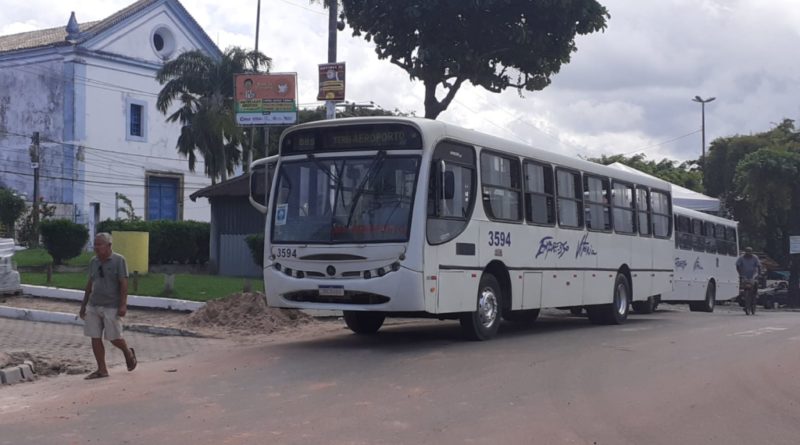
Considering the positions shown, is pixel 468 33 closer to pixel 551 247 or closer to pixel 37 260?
pixel 551 247

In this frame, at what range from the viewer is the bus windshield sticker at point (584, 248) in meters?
17.2

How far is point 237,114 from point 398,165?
33.5 feet

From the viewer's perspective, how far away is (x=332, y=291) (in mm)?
12680

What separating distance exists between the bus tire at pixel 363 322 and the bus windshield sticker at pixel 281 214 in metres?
2.20

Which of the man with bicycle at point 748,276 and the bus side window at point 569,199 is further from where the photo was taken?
the man with bicycle at point 748,276

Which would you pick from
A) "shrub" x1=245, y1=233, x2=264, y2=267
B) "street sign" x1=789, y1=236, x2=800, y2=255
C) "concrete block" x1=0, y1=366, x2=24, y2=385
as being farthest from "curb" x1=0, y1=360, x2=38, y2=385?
"street sign" x1=789, y1=236, x2=800, y2=255

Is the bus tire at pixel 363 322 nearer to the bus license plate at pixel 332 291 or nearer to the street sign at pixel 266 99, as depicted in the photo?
the bus license plate at pixel 332 291

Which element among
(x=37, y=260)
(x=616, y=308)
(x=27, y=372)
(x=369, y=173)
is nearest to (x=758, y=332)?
(x=616, y=308)

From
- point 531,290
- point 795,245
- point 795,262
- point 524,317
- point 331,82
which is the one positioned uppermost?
point 331,82

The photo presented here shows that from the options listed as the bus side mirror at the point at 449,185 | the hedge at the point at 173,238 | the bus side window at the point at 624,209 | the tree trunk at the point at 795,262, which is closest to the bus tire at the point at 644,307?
the bus side window at the point at 624,209

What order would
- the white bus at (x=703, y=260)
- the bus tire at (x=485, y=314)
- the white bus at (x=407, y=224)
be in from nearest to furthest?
the white bus at (x=407, y=224), the bus tire at (x=485, y=314), the white bus at (x=703, y=260)

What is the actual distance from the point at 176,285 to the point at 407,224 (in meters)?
10.2

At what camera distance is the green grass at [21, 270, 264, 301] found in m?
19.5

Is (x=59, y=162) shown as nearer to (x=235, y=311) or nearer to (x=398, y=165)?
(x=235, y=311)
